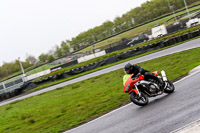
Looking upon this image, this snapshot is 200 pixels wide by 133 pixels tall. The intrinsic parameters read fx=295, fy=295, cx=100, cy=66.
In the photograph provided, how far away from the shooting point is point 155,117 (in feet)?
25.6

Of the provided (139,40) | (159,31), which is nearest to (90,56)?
(139,40)

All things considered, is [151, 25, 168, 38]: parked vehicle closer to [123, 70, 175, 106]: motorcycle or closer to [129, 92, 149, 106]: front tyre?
[123, 70, 175, 106]: motorcycle

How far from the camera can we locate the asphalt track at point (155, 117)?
22.4ft

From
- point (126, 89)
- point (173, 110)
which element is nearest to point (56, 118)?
point (126, 89)

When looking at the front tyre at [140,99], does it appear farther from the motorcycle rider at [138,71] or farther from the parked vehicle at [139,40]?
the parked vehicle at [139,40]

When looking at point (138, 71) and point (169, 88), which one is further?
point (169, 88)

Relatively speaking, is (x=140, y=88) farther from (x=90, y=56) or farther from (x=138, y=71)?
(x=90, y=56)

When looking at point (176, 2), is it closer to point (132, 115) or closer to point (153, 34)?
point (153, 34)

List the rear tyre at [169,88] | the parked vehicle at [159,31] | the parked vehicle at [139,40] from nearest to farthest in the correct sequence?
the rear tyre at [169,88] → the parked vehicle at [159,31] → the parked vehicle at [139,40]

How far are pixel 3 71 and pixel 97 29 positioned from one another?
58.0 m

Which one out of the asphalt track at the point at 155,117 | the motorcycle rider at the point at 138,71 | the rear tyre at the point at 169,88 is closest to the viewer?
the asphalt track at the point at 155,117

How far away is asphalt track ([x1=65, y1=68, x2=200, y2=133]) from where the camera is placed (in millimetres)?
6840

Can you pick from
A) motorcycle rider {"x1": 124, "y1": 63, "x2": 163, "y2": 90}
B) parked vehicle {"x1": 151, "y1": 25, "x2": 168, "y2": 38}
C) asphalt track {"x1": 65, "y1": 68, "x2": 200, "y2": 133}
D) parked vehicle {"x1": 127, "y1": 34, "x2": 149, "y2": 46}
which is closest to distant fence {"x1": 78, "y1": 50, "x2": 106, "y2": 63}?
parked vehicle {"x1": 127, "y1": 34, "x2": 149, "y2": 46}

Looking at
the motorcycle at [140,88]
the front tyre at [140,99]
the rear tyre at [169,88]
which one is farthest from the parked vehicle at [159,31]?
the front tyre at [140,99]
